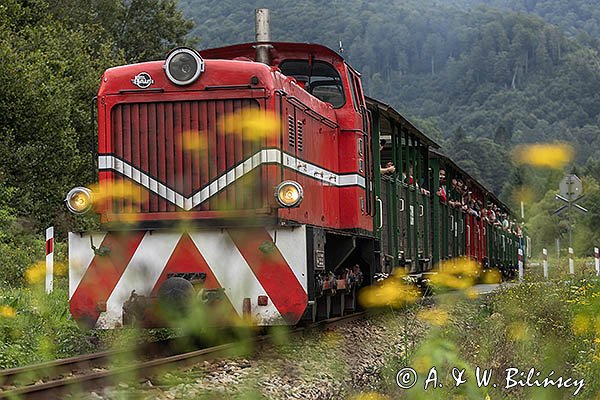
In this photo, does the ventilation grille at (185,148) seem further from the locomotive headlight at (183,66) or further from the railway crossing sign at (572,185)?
the railway crossing sign at (572,185)

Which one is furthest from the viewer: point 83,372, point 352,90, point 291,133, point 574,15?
point 574,15

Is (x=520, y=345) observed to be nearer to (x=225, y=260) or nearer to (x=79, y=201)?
(x=225, y=260)

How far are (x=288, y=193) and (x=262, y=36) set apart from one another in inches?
113

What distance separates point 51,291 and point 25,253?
6.95 m

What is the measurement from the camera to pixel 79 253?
28.8ft

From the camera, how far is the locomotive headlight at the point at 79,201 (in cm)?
895

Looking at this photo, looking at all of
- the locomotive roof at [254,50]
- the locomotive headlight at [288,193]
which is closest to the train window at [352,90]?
the locomotive roof at [254,50]

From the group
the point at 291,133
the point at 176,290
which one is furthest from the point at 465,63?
the point at 176,290

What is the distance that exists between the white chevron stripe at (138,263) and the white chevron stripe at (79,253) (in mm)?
349

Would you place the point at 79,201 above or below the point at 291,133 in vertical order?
below

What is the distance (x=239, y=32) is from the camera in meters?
70.2

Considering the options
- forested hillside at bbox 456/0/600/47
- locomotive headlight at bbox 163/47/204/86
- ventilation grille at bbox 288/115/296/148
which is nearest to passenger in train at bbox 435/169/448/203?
ventilation grille at bbox 288/115/296/148

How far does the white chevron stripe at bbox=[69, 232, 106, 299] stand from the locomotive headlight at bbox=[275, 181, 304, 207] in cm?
159

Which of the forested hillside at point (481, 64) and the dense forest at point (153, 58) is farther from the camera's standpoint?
the forested hillside at point (481, 64)
